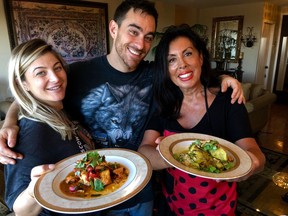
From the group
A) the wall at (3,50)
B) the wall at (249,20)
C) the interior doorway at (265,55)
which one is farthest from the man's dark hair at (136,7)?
the interior doorway at (265,55)

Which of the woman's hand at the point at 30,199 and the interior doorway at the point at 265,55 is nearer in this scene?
the woman's hand at the point at 30,199

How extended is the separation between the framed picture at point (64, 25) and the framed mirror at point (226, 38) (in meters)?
3.80

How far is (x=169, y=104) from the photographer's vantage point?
1308mm

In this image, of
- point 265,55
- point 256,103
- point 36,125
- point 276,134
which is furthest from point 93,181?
point 265,55

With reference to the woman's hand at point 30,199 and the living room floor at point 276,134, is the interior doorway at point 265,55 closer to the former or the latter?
the living room floor at point 276,134

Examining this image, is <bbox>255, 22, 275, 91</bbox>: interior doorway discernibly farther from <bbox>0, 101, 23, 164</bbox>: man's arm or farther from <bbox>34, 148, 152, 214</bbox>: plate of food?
<bbox>0, 101, 23, 164</bbox>: man's arm

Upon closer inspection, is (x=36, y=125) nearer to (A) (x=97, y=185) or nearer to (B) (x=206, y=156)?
(A) (x=97, y=185)

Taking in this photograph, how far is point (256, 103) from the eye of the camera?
→ 3650mm

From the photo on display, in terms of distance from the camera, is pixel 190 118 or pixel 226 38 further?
pixel 226 38

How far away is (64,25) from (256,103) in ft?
12.2

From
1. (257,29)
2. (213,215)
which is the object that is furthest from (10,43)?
(257,29)

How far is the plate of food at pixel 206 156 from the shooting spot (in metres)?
0.86

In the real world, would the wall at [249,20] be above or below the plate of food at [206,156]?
above

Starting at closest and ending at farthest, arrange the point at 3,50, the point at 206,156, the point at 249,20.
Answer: the point at 206,156 → the point at 3,50 → the point at 249,20
